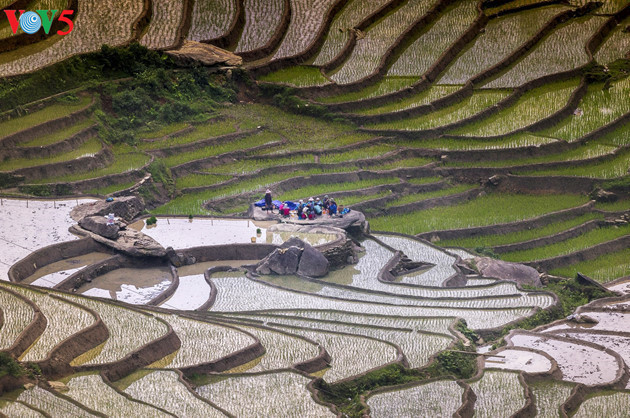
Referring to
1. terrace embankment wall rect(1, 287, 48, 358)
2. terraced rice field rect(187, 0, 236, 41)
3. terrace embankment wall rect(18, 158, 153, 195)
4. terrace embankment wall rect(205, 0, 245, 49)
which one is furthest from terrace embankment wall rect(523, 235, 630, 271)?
terrace embankment wall rect(1, 287, 48, 358)

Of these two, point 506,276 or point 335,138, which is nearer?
point 506,276

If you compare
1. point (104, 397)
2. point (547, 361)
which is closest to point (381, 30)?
point (547, 361)

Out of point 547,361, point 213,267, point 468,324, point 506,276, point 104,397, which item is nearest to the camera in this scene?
point 104,397

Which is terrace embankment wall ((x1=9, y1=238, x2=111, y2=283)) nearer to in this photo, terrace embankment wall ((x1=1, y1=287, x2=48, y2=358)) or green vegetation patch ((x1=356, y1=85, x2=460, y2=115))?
terrace embankment wall ((x1=1, y1=287, x2=48, y2=358))

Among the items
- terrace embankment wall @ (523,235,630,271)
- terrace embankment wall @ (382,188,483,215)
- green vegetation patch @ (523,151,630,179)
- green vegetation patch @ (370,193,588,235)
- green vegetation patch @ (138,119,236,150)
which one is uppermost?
green vegetation patch @ (138,119,236,150)

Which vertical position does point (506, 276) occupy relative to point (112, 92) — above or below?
below

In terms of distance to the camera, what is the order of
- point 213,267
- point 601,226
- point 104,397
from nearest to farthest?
1. point 104,397
2. point 213,267
3. point 601,226

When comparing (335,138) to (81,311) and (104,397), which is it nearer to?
(81,311)
